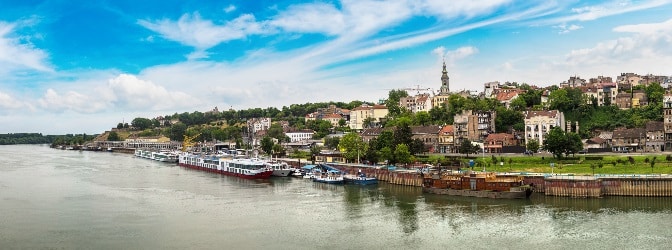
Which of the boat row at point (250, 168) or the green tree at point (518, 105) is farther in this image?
the green tree at point (518, 105)

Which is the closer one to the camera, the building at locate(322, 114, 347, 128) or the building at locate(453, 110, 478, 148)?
the building at locate(453, 110, 478, 148)

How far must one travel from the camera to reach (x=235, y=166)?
7075 centimetres

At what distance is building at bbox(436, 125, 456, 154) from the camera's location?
252 ft

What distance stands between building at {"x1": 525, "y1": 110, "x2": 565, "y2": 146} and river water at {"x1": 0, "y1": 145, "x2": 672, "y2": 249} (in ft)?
84.0

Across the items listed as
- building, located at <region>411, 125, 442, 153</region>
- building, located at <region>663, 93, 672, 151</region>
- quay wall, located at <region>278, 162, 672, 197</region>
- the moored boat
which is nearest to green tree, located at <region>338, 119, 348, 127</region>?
building, located at <region>411, 125, 442, 153</region>

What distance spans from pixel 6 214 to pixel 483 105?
64231mm

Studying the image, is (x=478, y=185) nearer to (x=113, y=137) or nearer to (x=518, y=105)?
(x=518, y=105)

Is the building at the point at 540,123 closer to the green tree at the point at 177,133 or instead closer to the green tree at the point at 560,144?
the green tree at the point at 560,144

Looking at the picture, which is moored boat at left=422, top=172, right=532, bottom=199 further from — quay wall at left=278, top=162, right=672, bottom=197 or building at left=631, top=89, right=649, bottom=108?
building at left=631, top=89, right=649, bottom=108

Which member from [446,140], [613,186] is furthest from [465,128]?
[613,186]

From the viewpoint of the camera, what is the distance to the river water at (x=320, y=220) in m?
30.2

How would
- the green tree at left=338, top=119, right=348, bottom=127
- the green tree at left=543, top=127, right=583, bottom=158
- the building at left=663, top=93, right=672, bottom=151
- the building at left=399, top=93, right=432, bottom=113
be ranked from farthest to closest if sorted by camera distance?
the green tree at left=338, top=119, right=348, bottom=127 < the building at left=399, top=93, right=432, bottom=113 < the building at left=663, top=93, right=672, bottom=151 < the green tree at left=543, top=127, right=583, bottom=158

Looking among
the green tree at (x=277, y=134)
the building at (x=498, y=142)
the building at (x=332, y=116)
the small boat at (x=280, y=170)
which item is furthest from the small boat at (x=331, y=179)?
the building at (x=332, y=116)

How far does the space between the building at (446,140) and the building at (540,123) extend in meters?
10.3
